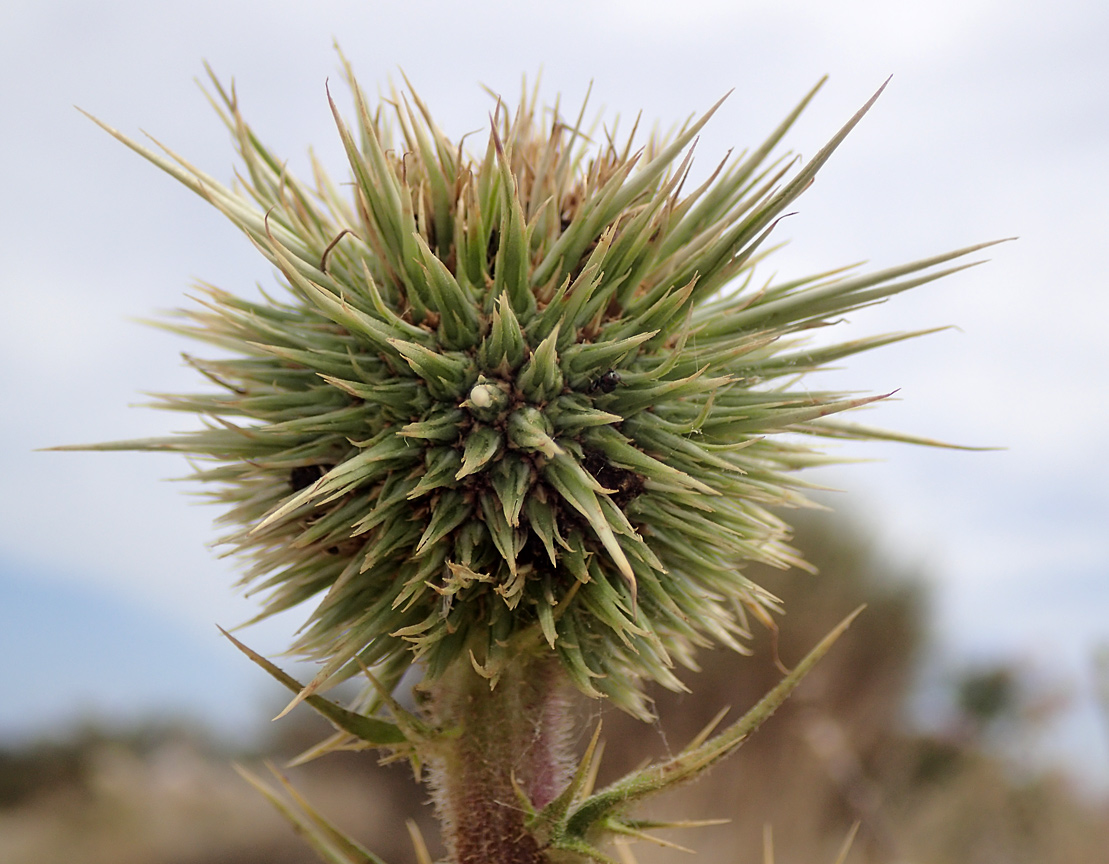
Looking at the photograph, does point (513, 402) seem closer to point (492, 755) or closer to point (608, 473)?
point (608, 473)

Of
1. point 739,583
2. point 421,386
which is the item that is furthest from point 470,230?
point 739,583

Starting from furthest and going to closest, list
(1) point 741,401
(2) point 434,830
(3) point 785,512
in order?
(2) point 434,830 < (3) point 785,512 < (1) point 741,401

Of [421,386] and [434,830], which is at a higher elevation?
[421,386]

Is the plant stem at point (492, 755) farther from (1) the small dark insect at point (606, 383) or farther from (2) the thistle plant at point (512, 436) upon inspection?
(1) the small dark insect at point (606, 383)

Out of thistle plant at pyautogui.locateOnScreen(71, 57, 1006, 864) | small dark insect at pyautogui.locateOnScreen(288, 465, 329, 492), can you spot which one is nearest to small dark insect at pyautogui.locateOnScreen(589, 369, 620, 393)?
thistle plant at pyautogui.locateOnScreen(71, 57, 1006, 864)

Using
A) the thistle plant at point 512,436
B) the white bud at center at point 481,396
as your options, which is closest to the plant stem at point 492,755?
the thistle plant at point 512,436

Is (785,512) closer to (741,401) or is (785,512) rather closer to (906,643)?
(906,643)
